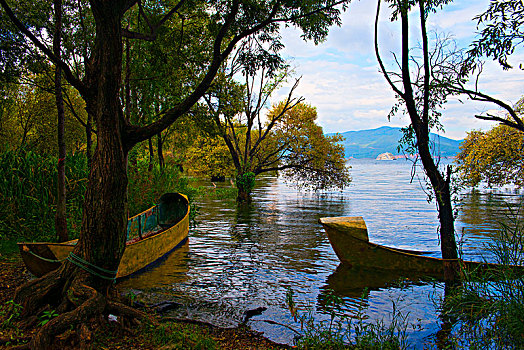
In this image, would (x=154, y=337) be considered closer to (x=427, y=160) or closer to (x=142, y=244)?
(x=142, y=244)

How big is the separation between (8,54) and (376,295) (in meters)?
12.6

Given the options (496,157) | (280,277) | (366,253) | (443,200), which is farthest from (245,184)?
(443,200)

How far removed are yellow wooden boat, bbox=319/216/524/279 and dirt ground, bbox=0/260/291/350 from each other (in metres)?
5.09

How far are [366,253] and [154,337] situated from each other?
23.6 ft

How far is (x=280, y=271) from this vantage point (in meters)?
11.5

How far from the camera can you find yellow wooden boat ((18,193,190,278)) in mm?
7547

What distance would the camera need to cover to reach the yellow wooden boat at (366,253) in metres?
10.1

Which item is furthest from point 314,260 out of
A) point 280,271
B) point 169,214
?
point 169,214

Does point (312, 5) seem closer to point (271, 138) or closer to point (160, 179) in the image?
point (160, 179)

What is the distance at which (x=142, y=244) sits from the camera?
33.1 ft

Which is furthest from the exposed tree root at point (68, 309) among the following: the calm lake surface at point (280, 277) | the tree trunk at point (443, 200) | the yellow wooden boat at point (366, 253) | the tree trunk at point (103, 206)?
the tree trunk at point (443, 200)

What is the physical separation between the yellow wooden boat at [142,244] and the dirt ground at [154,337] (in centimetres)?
82

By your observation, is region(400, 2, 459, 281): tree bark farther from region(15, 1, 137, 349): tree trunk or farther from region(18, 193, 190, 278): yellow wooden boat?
region(18, 193, 190, 278): yellow wooden boat

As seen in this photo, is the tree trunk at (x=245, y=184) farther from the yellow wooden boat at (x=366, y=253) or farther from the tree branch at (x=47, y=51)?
the tree branch at (x=47, y=51)
